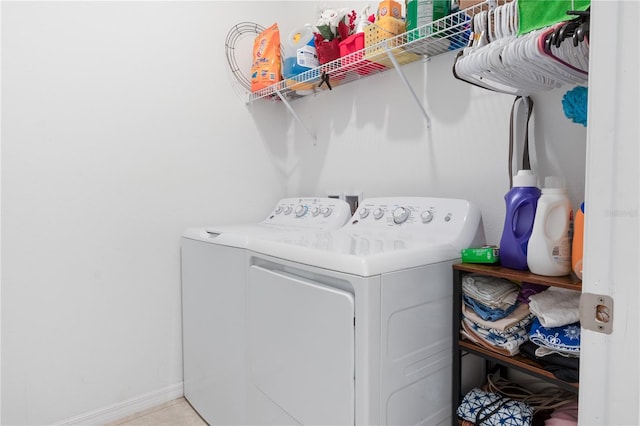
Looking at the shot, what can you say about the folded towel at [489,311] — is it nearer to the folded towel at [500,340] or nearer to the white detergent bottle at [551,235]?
the folded towel at [500,340]

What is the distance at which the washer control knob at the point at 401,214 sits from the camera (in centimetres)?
161

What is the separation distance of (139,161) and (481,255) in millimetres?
1678

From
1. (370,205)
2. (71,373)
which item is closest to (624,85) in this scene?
(370,205)

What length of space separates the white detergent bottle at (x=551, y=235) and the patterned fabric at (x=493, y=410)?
0.43 meters

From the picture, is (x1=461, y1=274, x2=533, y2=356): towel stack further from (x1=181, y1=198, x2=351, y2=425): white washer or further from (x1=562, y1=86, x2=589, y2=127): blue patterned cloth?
(x1=181, y1=198, x2=351, y2=425): white washer

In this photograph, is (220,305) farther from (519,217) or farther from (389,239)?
(519,217)

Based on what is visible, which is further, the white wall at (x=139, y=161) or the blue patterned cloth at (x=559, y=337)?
the white wall at (x=139, y=161)

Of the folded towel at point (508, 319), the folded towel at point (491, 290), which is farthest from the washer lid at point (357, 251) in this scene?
the folded towel at point (508, 319)

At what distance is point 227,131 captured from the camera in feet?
7.50

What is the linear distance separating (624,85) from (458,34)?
101 centimetres

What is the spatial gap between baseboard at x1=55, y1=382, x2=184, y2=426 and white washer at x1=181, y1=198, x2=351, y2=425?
0.08 metres

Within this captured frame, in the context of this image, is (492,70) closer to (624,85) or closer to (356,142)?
(624,85)

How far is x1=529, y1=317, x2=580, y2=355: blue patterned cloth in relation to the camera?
3.25 feet

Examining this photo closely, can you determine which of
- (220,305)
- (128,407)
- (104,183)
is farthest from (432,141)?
(128,407)
